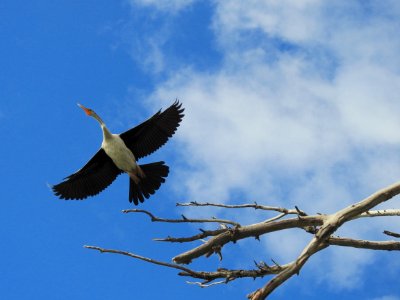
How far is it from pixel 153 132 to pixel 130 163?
579mm

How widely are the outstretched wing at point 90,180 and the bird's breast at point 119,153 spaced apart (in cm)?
43

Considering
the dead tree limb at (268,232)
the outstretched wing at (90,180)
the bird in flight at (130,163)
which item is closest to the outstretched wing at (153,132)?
the bird in flight at (130,163)

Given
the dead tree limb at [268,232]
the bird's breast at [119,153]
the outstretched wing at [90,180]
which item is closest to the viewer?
the dead tree limb at [268,232]

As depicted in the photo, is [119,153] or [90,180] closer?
[119,153]

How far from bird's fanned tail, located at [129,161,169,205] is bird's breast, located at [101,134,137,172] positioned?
18 cm

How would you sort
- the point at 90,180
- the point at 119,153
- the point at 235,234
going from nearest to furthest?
the point at 235,234 < the point at 119,153 < the point at 90,180

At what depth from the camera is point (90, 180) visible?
9.91 m

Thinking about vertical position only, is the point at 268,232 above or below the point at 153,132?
below

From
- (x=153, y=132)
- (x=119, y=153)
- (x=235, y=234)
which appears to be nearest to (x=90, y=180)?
(x=119, y=153)

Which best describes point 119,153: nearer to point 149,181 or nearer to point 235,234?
point 149,181

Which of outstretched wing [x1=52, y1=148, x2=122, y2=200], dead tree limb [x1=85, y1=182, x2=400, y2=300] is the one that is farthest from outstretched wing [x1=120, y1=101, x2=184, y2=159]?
dead tree limb [x1=85, y1=182, x2=400, y2=300]

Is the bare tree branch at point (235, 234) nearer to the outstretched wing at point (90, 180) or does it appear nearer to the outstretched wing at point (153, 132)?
the outstretched wing at point (153, 132)

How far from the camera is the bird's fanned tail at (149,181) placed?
9.34m

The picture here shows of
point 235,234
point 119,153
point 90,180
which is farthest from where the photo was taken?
point 90,180
